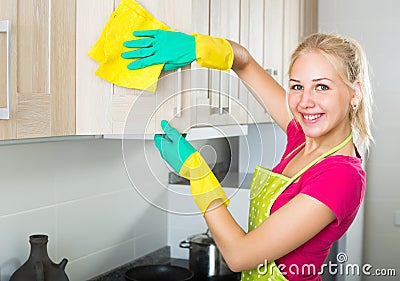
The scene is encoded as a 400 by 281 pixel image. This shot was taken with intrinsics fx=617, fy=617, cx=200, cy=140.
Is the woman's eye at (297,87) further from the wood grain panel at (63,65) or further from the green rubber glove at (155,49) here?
the wood grain panel at (63,65)

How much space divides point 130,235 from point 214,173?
1050 millimetres

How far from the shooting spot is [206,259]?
7.48ft

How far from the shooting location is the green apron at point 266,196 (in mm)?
1545

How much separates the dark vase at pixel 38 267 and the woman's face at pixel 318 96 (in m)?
0.81

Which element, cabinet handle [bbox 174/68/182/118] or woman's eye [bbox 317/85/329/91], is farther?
woman's eye [bbox 317/85/329/91]

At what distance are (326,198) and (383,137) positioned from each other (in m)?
1.69

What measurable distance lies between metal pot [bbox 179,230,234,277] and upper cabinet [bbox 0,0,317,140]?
0.93m

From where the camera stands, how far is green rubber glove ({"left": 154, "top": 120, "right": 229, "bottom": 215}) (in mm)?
1304

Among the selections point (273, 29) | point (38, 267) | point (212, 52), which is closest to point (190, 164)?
point (212, 52)

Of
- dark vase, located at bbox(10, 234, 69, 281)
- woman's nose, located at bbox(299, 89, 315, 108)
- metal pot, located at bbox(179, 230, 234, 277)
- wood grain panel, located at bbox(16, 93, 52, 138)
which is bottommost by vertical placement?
metal pot, located at bbox(179, 230, 234, 277)

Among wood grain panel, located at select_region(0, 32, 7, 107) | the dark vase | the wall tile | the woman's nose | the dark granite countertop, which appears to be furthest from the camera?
the dark granite countertop

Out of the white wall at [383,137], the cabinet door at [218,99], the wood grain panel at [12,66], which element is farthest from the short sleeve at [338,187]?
the white wall at [383,137]

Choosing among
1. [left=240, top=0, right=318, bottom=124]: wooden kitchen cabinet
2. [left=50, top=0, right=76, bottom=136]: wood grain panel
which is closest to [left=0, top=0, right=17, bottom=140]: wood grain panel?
[left=50, top=0, right=76, bottom=136]: wood grain panel

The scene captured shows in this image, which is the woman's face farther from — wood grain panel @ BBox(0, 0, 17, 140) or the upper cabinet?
wood grain panel @ BBox(0, 0, 17, 140)
